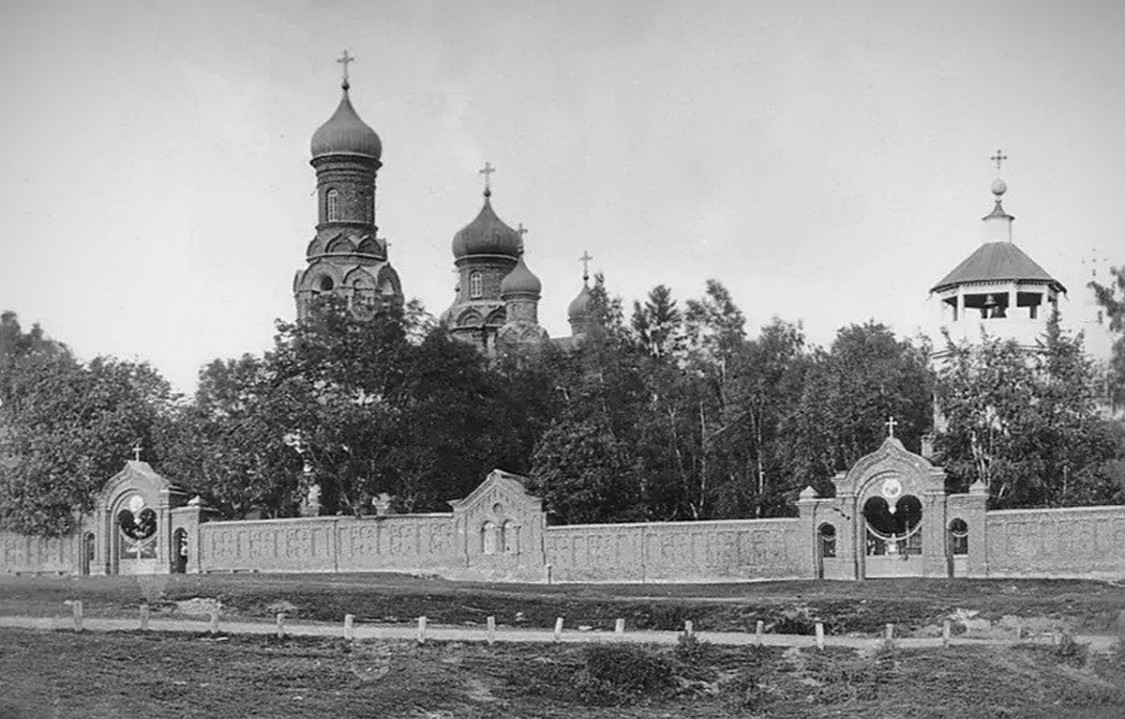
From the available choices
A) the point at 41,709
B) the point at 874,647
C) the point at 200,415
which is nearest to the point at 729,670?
the point at 874,647

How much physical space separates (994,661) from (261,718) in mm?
14128

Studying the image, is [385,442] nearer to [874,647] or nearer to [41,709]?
[874,647]

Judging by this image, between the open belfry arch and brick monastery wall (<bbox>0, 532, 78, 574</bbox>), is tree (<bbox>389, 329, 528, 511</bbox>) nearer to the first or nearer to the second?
brick monastery wall (<bbox>0, 532, 78, 574</bbox>)

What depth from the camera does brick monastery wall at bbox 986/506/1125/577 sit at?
154 feet

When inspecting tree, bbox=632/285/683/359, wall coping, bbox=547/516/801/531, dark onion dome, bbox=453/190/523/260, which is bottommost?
wall coping, bbox=547/516/801/531

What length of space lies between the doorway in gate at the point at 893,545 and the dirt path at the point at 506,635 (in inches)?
450

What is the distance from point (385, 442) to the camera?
60500mm

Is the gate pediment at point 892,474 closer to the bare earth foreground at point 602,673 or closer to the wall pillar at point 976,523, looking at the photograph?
the wall pillar at point 976,523

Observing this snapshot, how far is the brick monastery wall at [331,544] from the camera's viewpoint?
56688 millimetres

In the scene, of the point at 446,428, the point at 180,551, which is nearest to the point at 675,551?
the point at 446,428

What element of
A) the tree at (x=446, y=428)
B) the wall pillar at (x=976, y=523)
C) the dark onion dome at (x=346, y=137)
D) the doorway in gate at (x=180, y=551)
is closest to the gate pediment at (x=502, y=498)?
the tree at (x=446, y=428)

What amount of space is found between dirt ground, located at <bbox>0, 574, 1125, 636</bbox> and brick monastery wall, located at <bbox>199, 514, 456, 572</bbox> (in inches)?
282

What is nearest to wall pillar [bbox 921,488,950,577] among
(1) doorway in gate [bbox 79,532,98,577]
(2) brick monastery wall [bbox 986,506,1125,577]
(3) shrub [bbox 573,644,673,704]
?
(2) brick monastery wall [bbox 986,506,1125,577]

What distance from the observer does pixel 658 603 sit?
43.4m
